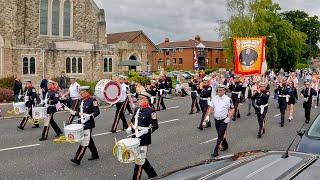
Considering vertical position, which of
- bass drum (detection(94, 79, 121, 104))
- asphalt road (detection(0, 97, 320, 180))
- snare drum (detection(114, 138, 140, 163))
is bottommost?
asphalt road (detection(0, 97, 320, 180))

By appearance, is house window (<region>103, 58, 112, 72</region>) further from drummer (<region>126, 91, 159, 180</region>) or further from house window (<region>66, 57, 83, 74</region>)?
drummer (<region>126, 91, 159, 180</region>)

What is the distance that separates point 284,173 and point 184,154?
856 cm

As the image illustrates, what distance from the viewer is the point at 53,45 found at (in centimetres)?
3981

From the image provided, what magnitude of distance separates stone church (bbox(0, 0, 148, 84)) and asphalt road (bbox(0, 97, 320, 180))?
67.2ft

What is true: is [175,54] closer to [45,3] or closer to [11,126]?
[45,3]

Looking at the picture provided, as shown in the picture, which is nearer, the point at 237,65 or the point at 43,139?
the point at 43,139

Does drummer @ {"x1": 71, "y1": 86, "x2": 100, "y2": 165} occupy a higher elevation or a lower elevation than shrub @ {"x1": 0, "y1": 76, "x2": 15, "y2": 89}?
lower

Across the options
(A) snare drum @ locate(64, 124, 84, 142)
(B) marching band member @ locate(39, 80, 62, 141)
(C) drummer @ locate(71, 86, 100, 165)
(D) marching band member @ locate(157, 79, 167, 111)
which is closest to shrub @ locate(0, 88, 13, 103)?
(D) marching band member @ locate(157, 79, 167, 111)

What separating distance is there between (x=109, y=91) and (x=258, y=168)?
1122 cm

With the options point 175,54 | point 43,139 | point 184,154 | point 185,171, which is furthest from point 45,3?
point 175,54

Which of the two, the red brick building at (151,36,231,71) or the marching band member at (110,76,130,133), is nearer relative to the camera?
the marching band member at (110,76,130,133)

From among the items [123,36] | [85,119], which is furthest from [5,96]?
[123,36]

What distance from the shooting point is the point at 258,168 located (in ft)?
11.3

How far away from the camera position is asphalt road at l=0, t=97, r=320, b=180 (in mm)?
9906
